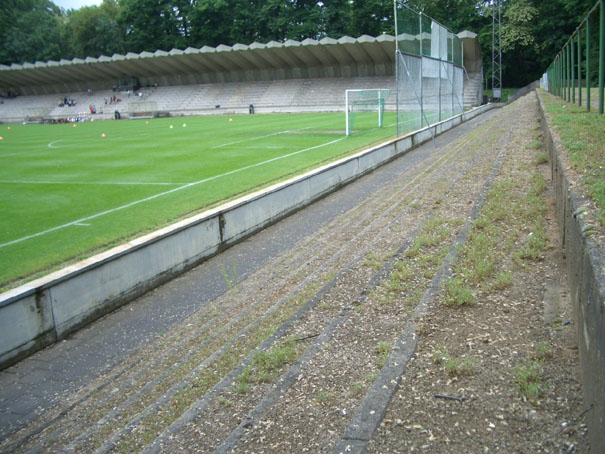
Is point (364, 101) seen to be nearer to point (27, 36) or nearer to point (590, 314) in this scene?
point (590, 314)

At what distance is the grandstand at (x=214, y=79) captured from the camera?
52906 millimetres

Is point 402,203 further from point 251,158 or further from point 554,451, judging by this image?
point 251,158

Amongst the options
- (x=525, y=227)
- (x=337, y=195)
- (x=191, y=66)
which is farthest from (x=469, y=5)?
(x=525, y=227)

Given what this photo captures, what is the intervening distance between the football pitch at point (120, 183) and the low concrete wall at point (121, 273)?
141cm

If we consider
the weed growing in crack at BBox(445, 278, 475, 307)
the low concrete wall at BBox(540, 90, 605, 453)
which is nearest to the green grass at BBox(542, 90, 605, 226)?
the low concrete wall at BBox(540, 90, 605, 453)

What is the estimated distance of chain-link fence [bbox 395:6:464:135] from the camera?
55.2 ft

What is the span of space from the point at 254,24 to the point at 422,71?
61.2 metres

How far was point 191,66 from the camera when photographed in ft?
207

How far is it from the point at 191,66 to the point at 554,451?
64982 mm

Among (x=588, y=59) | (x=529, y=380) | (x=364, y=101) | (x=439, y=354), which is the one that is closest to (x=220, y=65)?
(x=364, y=101)

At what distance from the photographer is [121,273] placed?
6.34m

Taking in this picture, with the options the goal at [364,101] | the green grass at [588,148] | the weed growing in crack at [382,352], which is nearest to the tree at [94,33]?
the goal at [364,101]

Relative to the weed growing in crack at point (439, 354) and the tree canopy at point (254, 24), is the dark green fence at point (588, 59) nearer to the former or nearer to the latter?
the weed growing in crack at point (439, 354)

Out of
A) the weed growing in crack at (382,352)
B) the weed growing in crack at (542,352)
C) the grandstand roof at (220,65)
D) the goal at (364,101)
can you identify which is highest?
the grandstand roof at (220,65)
